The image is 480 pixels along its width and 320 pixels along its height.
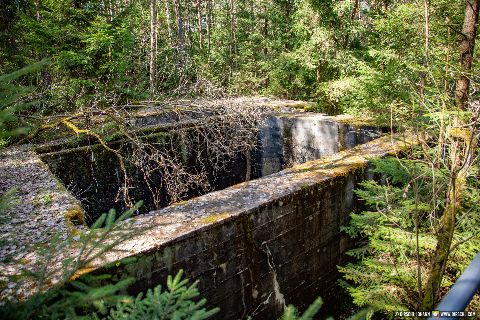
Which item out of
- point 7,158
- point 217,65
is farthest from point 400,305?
point 217,65

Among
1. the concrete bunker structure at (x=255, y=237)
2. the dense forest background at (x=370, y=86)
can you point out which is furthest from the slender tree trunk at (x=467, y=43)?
the concrete bunker structure at (x=255, y=237)

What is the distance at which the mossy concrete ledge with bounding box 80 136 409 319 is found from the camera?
3951 mm

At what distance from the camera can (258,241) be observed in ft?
15.7

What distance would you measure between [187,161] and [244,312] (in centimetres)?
601

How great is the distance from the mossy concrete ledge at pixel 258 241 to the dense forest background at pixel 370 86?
0.56m

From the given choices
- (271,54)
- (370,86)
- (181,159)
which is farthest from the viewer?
(271,54)

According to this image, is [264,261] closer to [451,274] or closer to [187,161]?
[451,274]

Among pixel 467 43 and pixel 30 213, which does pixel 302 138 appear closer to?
pixel 467 43

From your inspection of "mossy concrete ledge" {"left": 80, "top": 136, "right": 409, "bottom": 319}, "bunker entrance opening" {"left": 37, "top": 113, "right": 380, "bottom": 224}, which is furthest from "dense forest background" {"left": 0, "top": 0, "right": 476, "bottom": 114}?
"mossy concrete ledge" {"left": 80, "top": 136, "right": 409, "bottom": 319}

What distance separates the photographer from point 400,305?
3793 millimetres

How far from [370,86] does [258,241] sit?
6429 millimetres

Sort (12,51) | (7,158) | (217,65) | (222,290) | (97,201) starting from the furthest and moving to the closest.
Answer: (217,65) → (12,51) → (97,201) → (7,158) → (222,290)

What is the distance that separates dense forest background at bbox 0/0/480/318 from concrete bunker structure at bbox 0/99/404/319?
0.59m

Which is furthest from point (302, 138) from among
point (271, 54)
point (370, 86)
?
point (271, 54)
